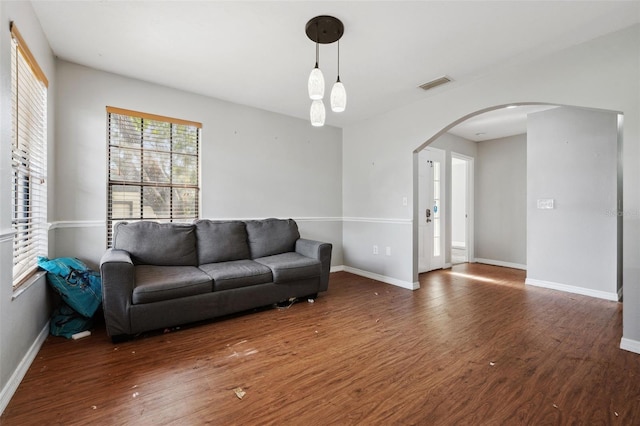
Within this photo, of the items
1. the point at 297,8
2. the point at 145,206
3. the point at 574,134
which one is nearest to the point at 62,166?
the point at 145,206

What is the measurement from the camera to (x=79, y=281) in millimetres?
2432

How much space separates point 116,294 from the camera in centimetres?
224

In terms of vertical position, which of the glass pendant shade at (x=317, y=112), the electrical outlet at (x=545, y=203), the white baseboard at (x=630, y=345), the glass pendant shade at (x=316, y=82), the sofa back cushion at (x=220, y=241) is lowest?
the white baseboard at (x=630, y=345)

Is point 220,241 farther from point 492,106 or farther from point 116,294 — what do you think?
point 492,106

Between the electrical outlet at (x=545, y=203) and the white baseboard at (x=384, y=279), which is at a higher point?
the electrical outlet at (x=545, y=203)

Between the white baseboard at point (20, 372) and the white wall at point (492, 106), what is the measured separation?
3.75 m

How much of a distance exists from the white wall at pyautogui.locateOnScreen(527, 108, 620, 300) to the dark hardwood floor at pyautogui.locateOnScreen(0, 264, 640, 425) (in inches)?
35.0

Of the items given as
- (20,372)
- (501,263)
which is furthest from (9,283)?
(501,263)

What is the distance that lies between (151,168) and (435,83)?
3.38 meters

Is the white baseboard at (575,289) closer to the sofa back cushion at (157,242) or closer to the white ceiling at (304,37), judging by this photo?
the white ceiling at (304,37)

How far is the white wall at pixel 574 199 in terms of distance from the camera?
11.3 feet

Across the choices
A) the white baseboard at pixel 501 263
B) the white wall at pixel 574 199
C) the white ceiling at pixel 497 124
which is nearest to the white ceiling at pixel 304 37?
the white ceiling at pixel 497 124

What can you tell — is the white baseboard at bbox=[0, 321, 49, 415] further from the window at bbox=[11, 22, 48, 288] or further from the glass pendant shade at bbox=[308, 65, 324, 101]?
the glass pendant shade at bbox=[308, 65, 324, 101]

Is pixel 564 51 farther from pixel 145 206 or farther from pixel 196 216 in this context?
A: pixel 145 206
